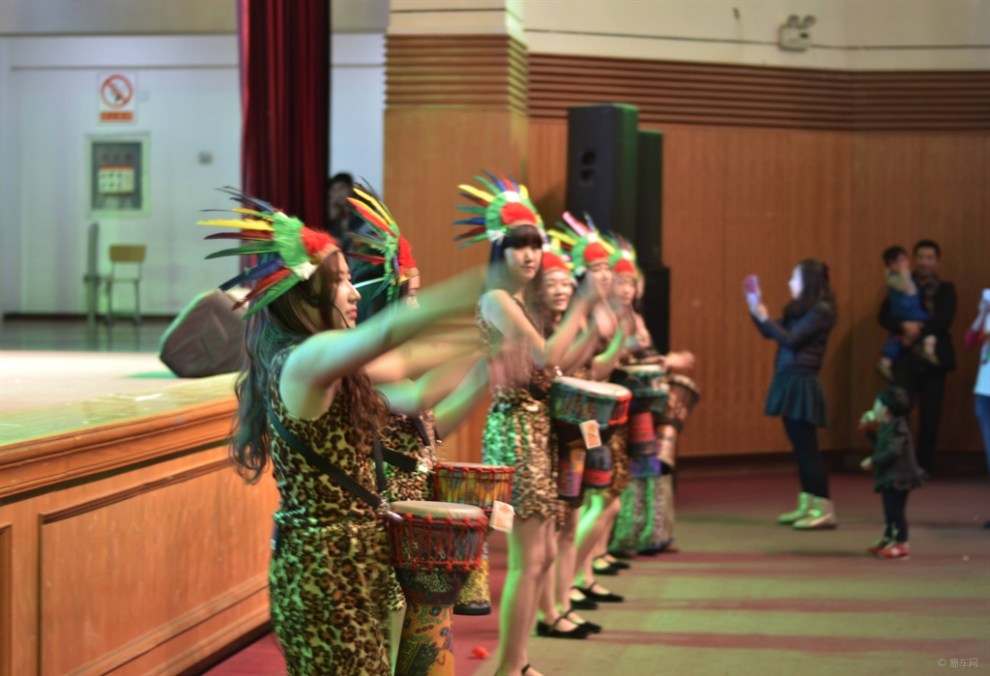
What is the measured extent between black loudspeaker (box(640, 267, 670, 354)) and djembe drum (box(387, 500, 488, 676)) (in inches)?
190

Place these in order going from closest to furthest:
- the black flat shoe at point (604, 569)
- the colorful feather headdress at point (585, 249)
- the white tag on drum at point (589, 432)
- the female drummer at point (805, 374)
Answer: the white tag on drum at point (589, 432) → the colorful feather headdress at point (585, 249) → the black flat shoe at point (604, 569) → the female drummer at point (805, 374)

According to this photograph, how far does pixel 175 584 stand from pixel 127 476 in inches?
20.2

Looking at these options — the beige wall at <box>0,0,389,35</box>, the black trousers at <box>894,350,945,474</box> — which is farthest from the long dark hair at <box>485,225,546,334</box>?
the black trousers at <box>894,350,945,474</box>

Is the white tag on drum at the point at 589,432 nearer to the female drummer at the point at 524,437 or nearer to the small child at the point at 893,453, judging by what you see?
the female drummer at the point at 524,437

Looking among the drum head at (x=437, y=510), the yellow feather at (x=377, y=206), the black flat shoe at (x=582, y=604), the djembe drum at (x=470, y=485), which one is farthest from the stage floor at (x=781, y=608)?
the drum head at (x=437, y=510)

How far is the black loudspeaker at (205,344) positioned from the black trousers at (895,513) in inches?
134

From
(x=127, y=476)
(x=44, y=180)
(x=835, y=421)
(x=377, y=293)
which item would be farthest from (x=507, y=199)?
(x=44, y=180)

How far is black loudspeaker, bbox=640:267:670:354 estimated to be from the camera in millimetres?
7766

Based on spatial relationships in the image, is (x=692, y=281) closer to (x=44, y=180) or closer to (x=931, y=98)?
(x=931, y=98)

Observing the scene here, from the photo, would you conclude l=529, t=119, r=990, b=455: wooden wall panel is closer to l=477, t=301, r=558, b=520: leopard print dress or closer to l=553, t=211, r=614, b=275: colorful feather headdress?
l=553, t=211, r=614, b=275: colorful feather headdress

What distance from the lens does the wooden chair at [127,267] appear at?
14.2 metres

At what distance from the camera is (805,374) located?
779cm

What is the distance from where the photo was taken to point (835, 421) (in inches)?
392

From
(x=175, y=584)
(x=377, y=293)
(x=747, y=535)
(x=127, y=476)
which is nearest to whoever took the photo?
(x=377, y=293)
